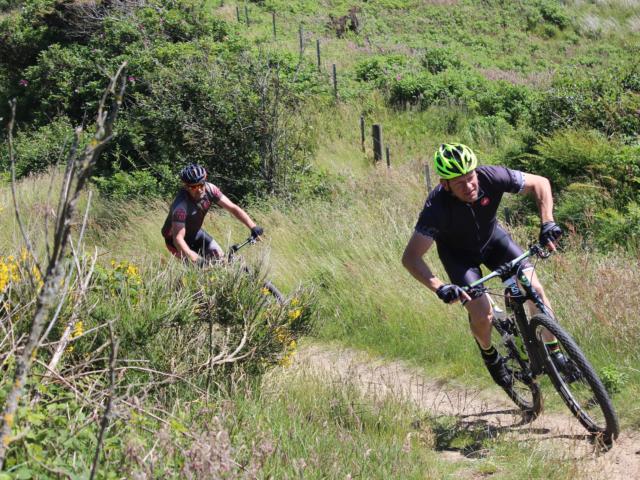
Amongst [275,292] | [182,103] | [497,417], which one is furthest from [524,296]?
[182,103]

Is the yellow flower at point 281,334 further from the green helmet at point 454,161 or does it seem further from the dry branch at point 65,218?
the dry branch at point 65,218

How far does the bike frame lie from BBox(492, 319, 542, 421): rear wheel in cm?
13

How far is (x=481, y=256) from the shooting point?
570 centimetres

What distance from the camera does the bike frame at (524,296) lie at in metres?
5.22

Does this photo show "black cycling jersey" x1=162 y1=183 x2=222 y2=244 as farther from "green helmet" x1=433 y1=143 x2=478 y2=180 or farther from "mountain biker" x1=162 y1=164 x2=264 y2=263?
"green helmet" x1=433 y1=143 x2=478 y2=180

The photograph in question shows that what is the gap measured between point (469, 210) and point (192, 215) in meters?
3.81

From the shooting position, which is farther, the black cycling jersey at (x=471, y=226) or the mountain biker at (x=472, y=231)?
the black cycling jersey at (x=471, y=226)

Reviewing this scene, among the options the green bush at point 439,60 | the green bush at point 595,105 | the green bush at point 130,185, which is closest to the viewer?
the green bush at point 595,105

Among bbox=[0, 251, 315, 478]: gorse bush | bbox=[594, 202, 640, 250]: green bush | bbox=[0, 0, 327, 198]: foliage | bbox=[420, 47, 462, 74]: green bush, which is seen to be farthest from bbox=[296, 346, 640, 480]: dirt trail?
bbox=[420, 47, 462, 74]: green bush

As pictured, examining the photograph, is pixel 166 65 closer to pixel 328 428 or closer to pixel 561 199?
pixel 561 199

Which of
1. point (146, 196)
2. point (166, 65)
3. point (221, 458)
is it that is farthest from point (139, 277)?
point (166, 65)

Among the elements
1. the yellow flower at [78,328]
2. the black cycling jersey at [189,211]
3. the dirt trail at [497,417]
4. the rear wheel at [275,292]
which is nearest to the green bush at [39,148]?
the black cycling jersey at [189,211]

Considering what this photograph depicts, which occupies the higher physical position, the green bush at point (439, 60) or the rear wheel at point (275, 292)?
the rear wheel at point (275, 292)

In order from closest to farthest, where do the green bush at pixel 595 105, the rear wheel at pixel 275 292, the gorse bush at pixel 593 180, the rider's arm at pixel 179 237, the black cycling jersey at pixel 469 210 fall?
the black cycling jersey at pixel 469 210
the rear wheel at pixel 275 292
the rider's arm at pixel 179 237
the gorse bush at pixel 593 180
the green bush at pixel 595 105
